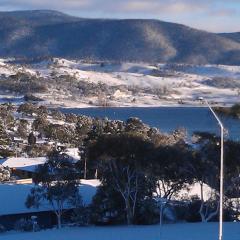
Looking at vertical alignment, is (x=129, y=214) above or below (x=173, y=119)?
below

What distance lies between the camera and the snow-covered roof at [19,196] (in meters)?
31.7

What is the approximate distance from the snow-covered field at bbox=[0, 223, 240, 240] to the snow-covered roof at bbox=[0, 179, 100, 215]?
3.64 m

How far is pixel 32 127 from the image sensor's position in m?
73.7

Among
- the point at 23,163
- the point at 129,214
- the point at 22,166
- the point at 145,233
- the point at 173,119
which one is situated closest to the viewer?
the point at 145,233

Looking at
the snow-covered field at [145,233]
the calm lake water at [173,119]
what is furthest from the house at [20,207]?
the calm lake water at [173,119]

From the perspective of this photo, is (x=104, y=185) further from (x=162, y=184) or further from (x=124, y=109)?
(x=124, y=109)

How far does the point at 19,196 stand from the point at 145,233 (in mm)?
8459

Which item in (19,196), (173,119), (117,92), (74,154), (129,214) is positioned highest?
(117,92)

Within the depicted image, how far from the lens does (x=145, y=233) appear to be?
2641cm

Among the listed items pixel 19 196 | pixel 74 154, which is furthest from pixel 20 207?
pixel 74 154

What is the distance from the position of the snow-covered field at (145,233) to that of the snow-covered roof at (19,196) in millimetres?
3640

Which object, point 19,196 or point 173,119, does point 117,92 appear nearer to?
point 173,119

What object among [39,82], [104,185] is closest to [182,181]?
[104,185]

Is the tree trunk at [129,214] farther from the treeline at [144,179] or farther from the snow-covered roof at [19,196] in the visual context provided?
the snow-covered roof at [19,196]
